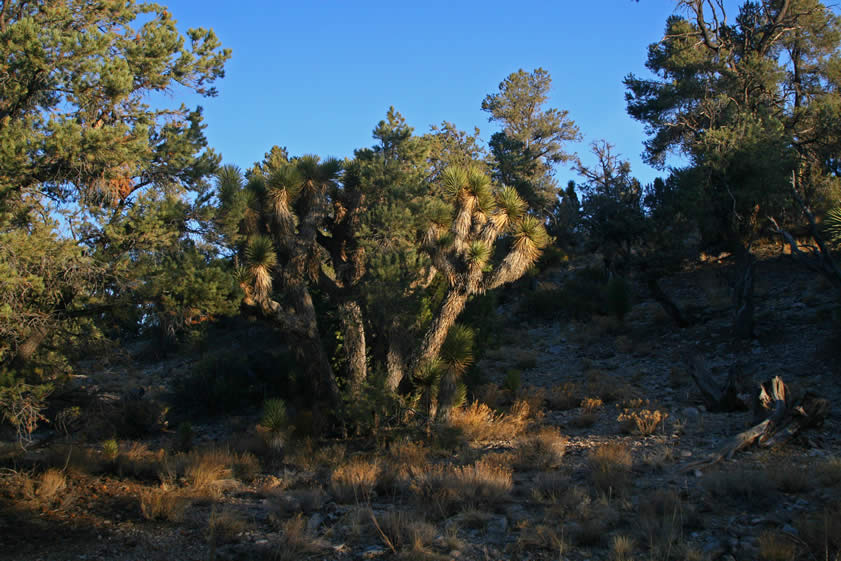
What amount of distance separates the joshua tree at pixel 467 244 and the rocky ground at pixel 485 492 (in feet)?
6.06

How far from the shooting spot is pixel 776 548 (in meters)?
5.39

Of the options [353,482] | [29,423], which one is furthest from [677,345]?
[29,423]

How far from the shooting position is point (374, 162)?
43.4ft

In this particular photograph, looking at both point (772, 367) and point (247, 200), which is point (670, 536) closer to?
point (247, 200)

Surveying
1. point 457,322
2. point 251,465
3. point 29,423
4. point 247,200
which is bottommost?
point 251,465

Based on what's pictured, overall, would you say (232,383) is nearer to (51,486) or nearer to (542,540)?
(51,486)

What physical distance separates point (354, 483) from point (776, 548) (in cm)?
→ 508

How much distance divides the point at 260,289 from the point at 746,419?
346 inches

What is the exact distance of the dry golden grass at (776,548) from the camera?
210 inches

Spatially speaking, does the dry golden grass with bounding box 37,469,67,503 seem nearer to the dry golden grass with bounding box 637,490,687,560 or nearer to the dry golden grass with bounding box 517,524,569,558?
the dry golden grass with bounding box 517,524,569,558

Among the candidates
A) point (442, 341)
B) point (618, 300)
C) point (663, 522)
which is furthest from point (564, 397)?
point (618, 300)

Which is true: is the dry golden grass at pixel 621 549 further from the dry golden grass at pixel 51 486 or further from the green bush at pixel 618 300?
the green bush at pixel 618 300

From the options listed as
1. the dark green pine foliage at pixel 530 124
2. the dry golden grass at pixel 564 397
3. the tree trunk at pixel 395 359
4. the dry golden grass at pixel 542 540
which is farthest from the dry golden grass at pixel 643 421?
the dark green pine foliage at pixel 530 124

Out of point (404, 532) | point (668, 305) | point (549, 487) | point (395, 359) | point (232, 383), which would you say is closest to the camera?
point (404, 532)
